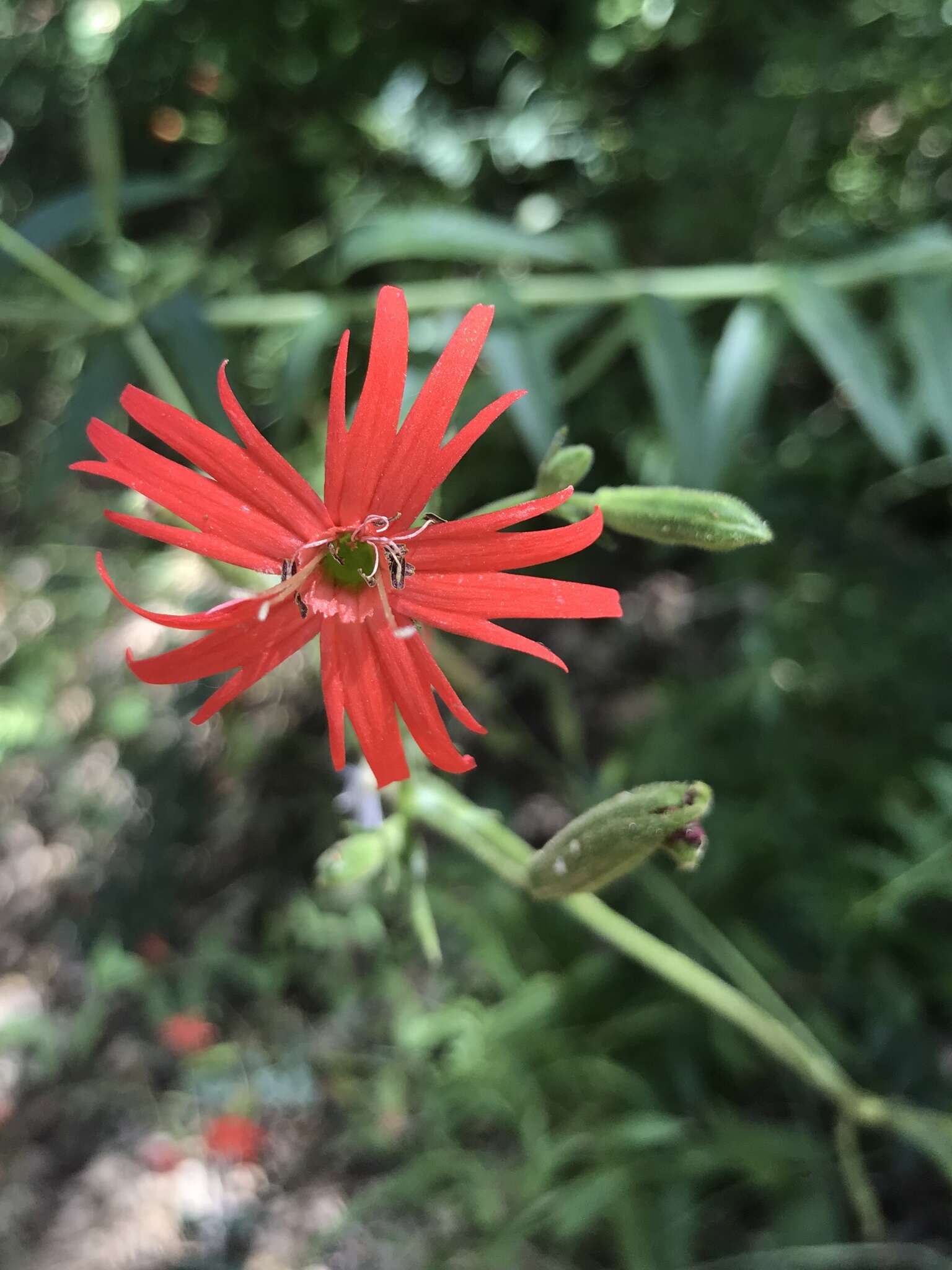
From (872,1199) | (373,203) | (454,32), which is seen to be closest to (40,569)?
(373,203)

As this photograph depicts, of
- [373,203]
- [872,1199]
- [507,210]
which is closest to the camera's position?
[872,1199]

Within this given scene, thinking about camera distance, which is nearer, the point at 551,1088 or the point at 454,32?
the point at 551,1088

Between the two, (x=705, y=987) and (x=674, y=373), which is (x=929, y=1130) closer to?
(x=705, y=987)

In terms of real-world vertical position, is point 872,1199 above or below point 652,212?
below

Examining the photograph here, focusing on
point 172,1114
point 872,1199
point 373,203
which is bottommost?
point 872,1199

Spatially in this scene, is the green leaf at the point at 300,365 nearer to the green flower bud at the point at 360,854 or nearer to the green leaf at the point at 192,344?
the green leaf at the point at 192,344

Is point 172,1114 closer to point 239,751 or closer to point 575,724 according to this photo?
point 239,751

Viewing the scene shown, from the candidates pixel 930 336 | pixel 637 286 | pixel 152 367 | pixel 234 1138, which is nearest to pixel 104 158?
pixel 152 367
